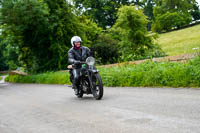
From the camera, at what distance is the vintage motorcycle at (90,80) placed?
793cm

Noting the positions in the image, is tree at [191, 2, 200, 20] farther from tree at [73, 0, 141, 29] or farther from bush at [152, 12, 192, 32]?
tree at [73, 0, 141, 29]

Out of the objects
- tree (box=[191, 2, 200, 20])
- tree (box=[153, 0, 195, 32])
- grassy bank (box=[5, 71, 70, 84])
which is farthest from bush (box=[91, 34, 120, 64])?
tree (box=[191, 2, 200, 20])

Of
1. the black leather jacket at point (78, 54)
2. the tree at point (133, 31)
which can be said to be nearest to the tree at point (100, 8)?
the tree at point (133, 31)

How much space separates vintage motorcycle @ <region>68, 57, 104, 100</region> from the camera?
26.0 feet

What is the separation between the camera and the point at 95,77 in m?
8.09

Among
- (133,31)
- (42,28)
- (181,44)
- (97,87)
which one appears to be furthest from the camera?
(181,44)

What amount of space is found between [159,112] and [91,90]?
3318 millimetres

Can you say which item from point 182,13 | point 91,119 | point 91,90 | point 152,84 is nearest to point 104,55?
point 152,84

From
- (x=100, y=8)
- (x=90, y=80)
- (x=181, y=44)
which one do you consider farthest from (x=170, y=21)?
(x=90, y=80)

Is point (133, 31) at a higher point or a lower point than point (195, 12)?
lower

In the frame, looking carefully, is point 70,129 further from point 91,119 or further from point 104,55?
point 104,55

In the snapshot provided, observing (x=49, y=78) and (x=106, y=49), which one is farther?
(x=106, y=49)

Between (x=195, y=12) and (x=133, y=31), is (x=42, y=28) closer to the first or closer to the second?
(x=133, y=31)

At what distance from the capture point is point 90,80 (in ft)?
26.8
